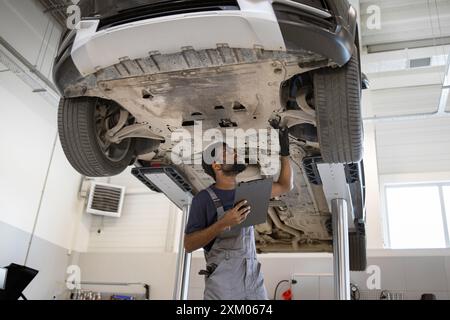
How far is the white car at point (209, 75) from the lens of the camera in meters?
1.69

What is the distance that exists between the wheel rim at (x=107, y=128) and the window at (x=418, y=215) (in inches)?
210

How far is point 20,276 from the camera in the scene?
3844mm

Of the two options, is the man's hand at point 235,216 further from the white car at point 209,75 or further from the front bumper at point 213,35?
the front bumper at point 213,35

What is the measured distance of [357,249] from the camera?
12.7 feet

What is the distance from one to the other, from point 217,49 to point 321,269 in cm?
A: 494

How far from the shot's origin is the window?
6625mm

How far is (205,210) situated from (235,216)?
11.2 inches

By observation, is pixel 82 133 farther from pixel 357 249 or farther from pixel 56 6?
pixel 56 6

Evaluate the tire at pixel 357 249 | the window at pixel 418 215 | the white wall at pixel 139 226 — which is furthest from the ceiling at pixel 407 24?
the white wall at pixel 139 226

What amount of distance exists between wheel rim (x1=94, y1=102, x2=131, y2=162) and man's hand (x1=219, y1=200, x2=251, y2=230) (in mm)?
864

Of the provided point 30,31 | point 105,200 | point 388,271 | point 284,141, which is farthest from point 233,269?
point 105,200

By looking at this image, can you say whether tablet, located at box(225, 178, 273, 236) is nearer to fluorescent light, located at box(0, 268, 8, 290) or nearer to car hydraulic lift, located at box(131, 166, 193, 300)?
car hydraulic lift, located at box(131, 166, 193, 300)

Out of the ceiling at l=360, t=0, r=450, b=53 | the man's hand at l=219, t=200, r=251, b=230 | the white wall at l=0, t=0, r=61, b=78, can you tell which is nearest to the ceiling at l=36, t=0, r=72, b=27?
the white wall at l=0, t=0, r=61, b=78

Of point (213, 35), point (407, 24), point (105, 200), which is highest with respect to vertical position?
point (407, 24)
